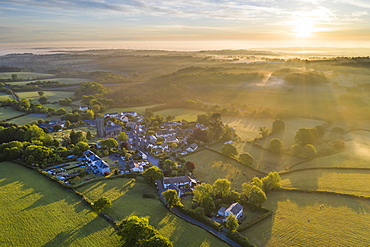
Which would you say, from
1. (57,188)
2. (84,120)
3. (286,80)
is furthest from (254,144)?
(286,80)

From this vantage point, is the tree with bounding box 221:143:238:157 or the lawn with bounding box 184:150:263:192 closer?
the lawn with bounding box 184:150:263:192

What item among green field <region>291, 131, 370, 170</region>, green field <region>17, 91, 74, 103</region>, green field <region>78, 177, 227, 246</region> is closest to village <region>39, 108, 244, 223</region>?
green field <region>78, 177, 227, 246</region>

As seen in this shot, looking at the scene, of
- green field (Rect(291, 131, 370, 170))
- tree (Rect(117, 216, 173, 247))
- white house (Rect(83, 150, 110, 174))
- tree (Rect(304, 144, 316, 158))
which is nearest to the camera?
tree (Rect(117, 216, 173, 247))

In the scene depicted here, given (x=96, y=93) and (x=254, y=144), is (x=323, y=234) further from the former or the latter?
(x=96, y=93)

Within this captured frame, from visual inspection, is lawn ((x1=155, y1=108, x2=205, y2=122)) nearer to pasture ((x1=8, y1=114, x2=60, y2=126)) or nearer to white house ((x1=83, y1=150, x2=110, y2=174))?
pasture ((x1=8, y1=114, x2=60, y2=126))

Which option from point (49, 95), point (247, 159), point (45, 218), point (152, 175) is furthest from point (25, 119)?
point (247, 159)

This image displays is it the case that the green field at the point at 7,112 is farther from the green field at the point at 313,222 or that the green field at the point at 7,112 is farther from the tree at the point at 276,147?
the green field at the point at 313,222

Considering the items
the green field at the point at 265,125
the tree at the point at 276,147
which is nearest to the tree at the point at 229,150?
the tree at the point at 276,147
